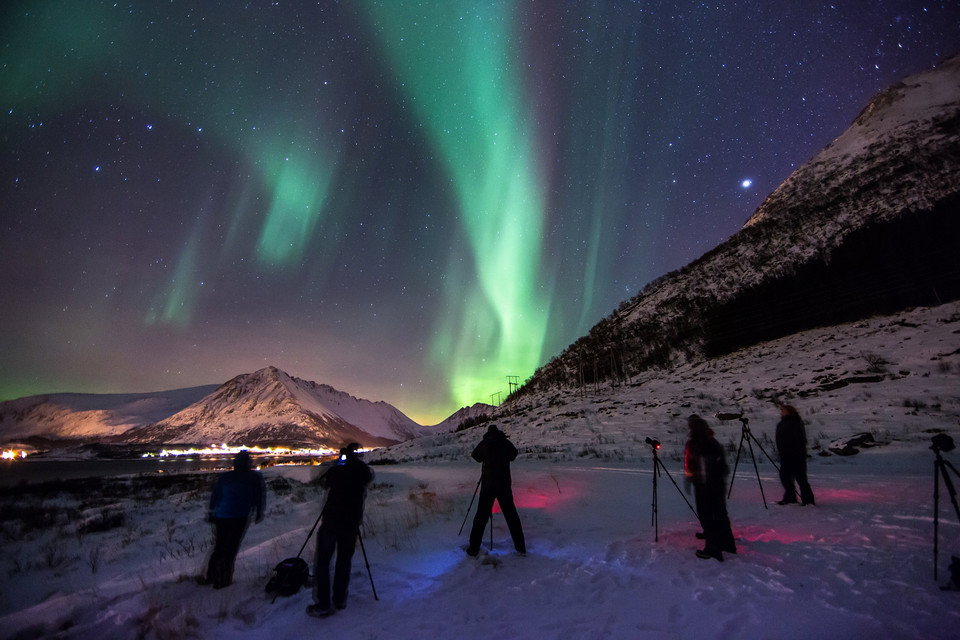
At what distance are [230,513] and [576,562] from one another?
574 centimetres

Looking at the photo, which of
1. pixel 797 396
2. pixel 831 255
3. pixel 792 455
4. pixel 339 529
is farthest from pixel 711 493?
pixel 831 255

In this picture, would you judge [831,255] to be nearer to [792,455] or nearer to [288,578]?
[792,455]

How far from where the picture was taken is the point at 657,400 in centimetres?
3022

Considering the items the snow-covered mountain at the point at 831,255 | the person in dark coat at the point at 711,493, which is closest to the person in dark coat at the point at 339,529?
the person in dark coat at the point at 711,493

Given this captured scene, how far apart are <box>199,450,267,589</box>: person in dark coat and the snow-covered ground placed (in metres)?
0.30

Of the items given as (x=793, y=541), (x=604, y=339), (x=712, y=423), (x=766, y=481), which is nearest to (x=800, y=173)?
(x=604, y=339)

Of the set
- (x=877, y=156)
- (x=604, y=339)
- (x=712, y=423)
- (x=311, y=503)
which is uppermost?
(x=877, y=156)

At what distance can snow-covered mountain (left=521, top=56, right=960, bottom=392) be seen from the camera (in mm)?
31797

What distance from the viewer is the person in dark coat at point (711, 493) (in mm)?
6512

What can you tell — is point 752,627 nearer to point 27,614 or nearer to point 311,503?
point 27,614

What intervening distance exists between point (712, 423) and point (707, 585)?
19.4 metres

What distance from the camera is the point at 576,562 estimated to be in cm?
695

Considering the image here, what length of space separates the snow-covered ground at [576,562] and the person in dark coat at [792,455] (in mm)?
582

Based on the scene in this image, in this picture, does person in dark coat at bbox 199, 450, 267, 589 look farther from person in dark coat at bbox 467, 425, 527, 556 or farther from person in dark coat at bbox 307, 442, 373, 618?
person in dark coat at bbox 467, 425, 527, 556
